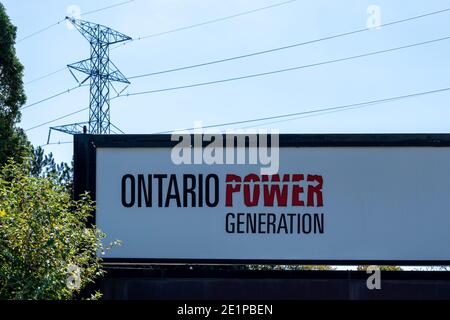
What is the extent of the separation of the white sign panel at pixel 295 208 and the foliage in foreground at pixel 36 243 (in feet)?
13.3

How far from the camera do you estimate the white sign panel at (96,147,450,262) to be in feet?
43.8

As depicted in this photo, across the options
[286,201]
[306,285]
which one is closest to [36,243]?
[286,201]

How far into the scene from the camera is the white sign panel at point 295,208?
13.3 metres

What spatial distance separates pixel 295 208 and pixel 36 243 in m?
5.65

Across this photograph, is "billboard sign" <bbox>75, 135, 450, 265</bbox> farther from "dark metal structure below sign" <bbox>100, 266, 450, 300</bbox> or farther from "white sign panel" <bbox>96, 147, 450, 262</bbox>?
"dark metal structure below sign" <bbox>100, 266, 450, 300</bbox>

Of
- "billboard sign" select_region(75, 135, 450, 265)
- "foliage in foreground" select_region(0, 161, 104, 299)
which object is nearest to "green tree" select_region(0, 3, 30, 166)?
"billboard sign" select_region(75, 135, 450, 265)

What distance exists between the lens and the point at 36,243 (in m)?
A: 9.04

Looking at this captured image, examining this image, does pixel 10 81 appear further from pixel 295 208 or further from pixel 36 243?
pixel 36 243

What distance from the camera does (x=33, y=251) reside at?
9.05 m

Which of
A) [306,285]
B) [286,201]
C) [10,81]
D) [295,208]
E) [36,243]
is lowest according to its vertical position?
[306,285]

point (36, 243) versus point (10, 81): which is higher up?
point (10, 81)

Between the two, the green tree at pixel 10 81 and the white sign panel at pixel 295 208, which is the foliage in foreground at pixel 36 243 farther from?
the green tree at pixel 10 81
